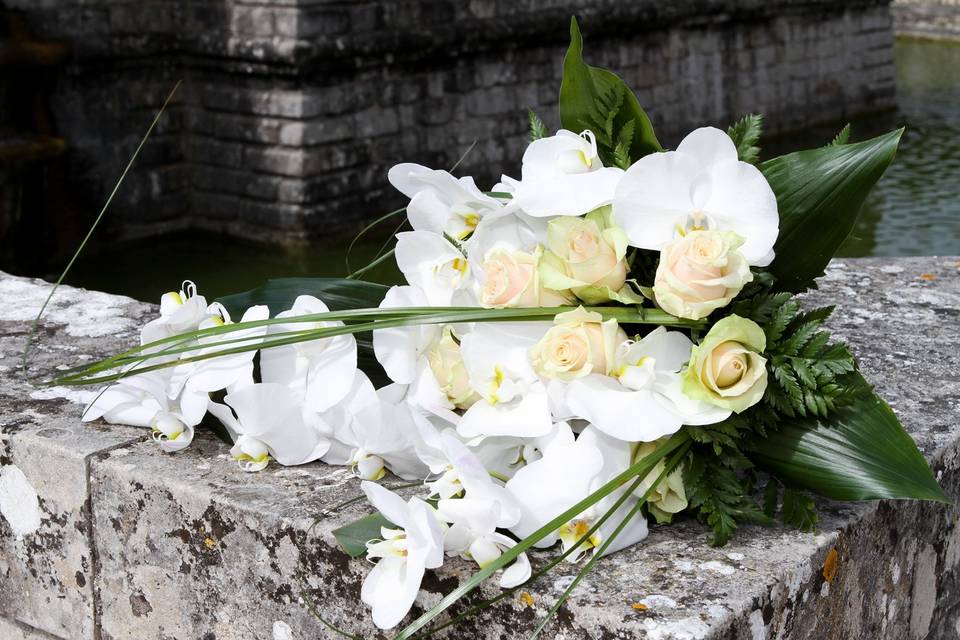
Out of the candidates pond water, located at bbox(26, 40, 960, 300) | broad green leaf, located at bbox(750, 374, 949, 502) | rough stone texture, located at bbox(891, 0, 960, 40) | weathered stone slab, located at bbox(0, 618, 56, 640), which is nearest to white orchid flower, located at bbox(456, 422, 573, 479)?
broad green leaf, located at bbox(750, 374, 949, 502)

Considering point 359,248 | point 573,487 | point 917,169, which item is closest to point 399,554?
point 573,487

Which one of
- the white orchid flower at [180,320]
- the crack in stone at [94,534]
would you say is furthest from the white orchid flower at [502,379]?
the crack in stone at [94,534]

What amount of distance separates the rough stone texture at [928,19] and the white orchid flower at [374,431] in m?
19.9

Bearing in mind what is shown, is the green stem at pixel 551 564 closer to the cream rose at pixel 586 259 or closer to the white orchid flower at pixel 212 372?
the cream rose at pixel 586 259

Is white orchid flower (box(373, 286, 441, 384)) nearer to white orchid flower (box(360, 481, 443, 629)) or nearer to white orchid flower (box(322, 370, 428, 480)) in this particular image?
white orchid flower (box(322, 370, 428, 480))

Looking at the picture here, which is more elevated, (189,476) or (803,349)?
(803,349)

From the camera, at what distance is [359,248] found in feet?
28.2

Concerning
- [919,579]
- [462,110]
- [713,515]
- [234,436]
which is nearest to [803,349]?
[713,515]

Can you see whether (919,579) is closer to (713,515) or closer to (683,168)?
(713,515)

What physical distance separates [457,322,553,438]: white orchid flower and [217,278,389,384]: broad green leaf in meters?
0.21

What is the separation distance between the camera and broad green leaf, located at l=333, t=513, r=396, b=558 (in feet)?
4.00

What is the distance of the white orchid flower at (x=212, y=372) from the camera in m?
1.43

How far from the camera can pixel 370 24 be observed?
847cm

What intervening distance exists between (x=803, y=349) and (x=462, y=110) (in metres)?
8.35
